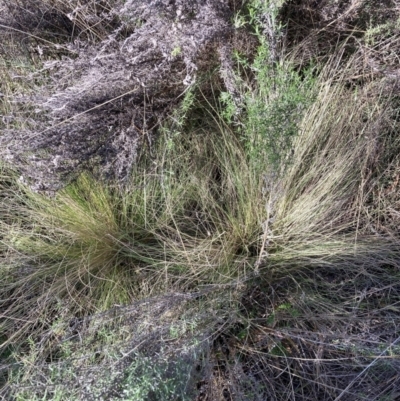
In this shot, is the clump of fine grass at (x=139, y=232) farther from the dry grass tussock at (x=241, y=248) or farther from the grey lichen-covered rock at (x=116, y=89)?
the grey lichen-covered rock at (x=116, y=89)

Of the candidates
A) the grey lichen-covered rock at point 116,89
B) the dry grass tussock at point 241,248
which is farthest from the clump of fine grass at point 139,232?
the grey lichen-covered rock at point 116,89

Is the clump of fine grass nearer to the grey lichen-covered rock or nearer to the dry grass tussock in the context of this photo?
the dry grass tussock

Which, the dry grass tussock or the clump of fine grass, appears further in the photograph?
the clump of fine grass

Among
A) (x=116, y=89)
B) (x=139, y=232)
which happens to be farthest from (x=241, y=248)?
(x=116, y=89)

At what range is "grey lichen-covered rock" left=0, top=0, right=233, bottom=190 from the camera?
1.51m

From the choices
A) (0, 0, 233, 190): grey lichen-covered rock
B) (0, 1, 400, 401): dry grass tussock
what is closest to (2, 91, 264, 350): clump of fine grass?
(0, 1, 400, 401): dry grass tussock

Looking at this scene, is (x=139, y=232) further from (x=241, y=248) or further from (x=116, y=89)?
(x=116, y=89)

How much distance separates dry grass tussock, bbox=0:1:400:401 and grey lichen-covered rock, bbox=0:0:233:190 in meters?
0.08

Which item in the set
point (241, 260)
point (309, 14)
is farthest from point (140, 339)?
point (309, 14)

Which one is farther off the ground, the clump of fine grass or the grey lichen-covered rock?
the grey lichen-covered rock

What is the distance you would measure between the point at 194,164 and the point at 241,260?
15.9 inches

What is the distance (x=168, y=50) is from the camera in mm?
1542

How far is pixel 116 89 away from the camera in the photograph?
1.60 meters

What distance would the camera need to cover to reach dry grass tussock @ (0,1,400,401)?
1.37m
